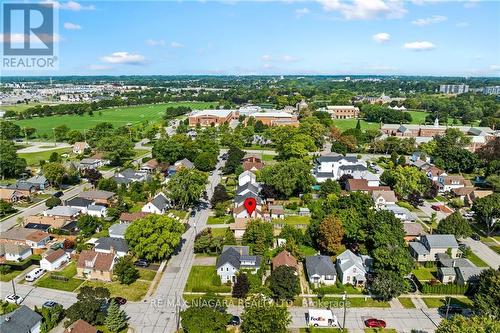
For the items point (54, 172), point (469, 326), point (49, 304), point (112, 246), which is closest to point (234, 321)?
point (49, 304)

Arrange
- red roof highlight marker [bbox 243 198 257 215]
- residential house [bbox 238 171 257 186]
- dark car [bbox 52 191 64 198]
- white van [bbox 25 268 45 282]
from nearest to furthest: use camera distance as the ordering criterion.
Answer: white van [bbox 25 268 45 282]
red roof highlight marker [bbox 243 198 257 215]
dark car [bbox 52 191 64 198]
residential house [bbox 238 171 257 186]

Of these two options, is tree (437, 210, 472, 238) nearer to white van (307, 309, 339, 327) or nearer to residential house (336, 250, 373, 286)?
residential house (336, 250, 373, 286)

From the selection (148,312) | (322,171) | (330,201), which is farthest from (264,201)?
(148,312)

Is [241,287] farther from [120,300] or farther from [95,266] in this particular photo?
[95,266]

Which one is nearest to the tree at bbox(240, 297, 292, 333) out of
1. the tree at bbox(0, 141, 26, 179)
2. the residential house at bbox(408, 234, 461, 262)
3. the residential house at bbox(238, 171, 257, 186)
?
the residential house at bbox(408, 234, 461, 262)

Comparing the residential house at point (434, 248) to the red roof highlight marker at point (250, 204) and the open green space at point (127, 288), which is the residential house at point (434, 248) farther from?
the open green space at point (127, 288)

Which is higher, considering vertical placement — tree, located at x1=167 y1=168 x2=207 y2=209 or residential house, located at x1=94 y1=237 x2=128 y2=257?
Answer: tree, located at x1=167 y1=168 x2=207 y2=209

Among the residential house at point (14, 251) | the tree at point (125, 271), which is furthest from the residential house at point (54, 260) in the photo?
the tree at point (125, 271)
